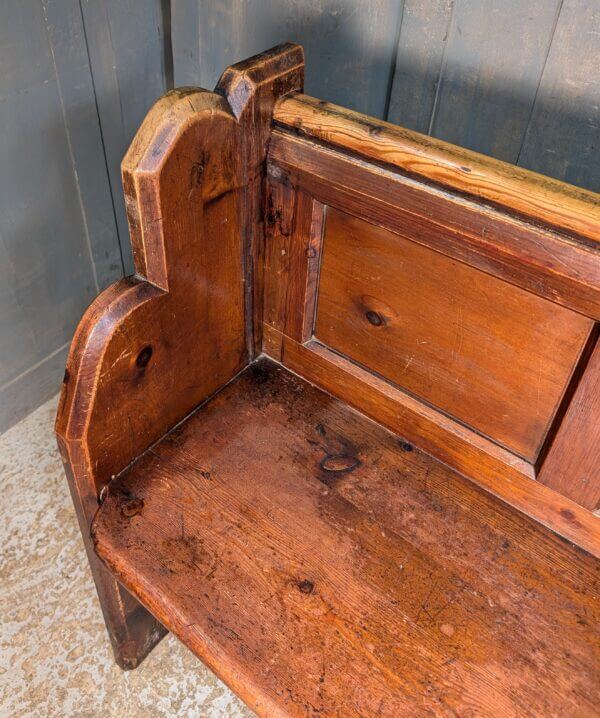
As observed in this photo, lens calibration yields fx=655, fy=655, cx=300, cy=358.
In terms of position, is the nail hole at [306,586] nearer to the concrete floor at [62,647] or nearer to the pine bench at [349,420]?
the pine bench at [349,420]

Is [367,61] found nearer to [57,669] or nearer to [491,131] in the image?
[491,131]

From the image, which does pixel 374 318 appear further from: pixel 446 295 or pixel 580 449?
pixel 580 449

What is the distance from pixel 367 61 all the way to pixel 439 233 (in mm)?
445

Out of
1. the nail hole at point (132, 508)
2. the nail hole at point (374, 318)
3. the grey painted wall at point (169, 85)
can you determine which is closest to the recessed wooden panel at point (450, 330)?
the nail hole at point (374, 318)

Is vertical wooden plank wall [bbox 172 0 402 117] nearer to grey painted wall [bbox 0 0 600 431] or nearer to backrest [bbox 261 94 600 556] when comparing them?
grey painted wall [bbox 0 0 600 431]

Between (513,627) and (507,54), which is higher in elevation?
(507,54)

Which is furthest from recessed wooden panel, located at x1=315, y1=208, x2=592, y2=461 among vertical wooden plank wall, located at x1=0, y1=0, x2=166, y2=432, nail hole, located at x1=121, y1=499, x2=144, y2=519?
vertical wooden plank wall, located at x1=0, y1=0, x2=166, y2=432

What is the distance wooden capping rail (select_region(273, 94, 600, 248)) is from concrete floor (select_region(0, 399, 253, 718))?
105 centimetres

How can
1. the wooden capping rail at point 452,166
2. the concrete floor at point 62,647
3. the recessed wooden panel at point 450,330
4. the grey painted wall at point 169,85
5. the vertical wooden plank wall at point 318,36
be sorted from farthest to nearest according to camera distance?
the concrete floor at point 62,647, the vertical wooden plank wall at point 318,36, the grey painted wall at point 169,85, the recessed wooden panel at point 450,330, the wooden capping rail at point 452,166

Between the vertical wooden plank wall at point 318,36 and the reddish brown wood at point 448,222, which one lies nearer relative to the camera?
the reddish brown wood at point 448,222

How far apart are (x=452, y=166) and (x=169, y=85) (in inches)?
37.4

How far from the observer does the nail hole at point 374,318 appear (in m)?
1.04

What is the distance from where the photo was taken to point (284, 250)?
3.54 ft

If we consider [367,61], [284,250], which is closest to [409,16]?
[367,61]
